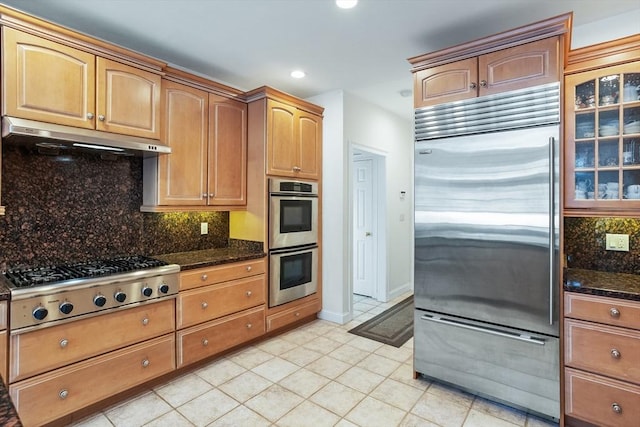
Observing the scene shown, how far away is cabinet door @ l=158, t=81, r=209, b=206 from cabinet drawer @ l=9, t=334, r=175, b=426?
1.15 meters

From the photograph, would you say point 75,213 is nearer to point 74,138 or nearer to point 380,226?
point 74,138

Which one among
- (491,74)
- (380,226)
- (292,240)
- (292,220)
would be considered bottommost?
(292,240)

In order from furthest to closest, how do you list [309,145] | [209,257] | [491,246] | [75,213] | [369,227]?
[369,227], [309,145], [209,257], [75,213], [491,246]

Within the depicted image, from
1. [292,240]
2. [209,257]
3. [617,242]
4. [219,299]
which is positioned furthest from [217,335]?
[617,242]

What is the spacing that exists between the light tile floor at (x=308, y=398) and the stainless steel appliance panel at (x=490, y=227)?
2.04ft

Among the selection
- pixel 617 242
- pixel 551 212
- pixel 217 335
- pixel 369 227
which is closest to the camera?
pixel 551 212

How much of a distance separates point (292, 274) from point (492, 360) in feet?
6.51

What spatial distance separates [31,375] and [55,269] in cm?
72

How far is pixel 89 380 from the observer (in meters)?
2.15

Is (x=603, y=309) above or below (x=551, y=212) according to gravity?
below

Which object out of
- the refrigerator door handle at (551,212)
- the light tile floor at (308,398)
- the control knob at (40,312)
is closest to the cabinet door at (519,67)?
the refrigerator door handle at (551,212)

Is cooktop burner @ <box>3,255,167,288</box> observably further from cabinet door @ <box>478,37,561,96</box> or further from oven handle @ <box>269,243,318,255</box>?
cabinet door @ <box>478,37,561,96</box>

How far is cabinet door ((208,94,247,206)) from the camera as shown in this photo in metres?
3.17

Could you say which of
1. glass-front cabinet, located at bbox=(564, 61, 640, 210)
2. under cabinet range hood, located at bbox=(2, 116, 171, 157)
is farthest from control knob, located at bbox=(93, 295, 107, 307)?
glass-front cabinet, located at bbox=(564, 61, 640, 210)
